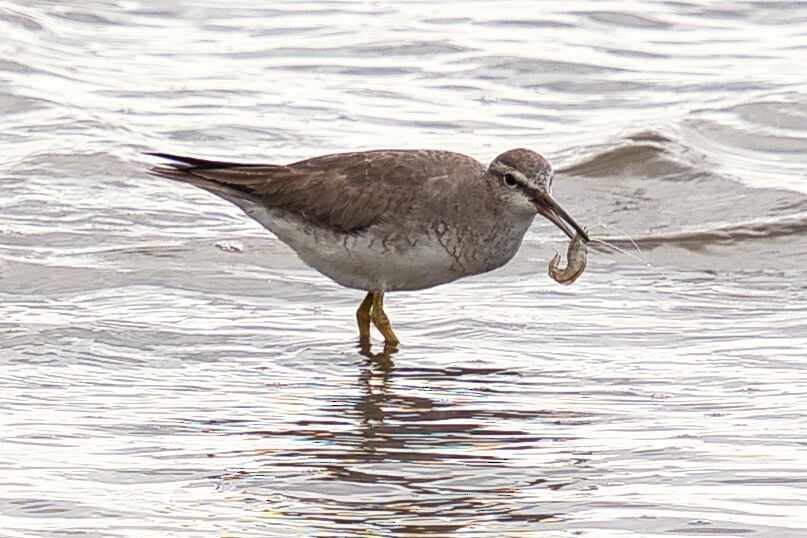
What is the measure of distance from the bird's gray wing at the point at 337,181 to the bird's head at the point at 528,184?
339mm

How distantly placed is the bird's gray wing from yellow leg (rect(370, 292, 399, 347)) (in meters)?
0.45

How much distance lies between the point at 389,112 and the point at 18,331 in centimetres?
585

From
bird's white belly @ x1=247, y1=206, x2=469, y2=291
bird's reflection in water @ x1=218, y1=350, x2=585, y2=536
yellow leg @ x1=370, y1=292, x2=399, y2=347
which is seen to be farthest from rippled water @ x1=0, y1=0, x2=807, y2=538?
bird's white belly @ x1=247, y1=206, x2=469, y2=291

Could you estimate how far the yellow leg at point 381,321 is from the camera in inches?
356

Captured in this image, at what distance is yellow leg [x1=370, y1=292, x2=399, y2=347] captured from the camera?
903cm

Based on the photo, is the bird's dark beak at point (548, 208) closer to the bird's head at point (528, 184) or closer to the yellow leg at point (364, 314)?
the bird's head at point (528, 184)

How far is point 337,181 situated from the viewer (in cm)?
919

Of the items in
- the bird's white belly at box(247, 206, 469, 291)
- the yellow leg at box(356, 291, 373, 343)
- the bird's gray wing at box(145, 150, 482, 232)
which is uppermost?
the bird's gray wing at box(145, 150, 482, 232)

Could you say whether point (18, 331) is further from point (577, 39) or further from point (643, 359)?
point (577, 39)

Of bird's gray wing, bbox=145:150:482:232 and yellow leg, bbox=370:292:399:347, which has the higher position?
bird's gray wing, bbox=145:150:482:232

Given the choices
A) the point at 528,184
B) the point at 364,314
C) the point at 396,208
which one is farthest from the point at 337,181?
the point at 528,184

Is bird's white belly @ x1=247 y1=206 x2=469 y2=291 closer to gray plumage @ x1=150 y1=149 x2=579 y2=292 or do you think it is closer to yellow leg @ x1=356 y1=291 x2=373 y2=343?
gray plumage @ x1=150 y1=149 x2=579 y2=292

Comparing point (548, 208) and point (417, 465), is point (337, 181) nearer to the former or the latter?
point (548, 208)

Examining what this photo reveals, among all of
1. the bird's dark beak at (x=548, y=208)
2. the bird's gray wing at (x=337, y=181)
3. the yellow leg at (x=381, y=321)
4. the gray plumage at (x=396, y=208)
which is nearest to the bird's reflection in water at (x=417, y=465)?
the yellow leg at (x=381, y=321)
